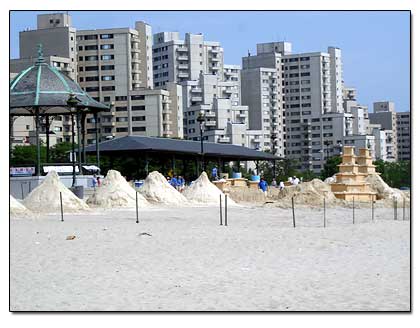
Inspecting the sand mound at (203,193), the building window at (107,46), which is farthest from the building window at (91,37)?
the sand mound at (203,193)

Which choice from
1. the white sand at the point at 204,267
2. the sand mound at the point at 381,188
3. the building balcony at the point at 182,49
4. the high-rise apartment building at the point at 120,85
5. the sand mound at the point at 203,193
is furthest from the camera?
the building balcony at the point at 182,49

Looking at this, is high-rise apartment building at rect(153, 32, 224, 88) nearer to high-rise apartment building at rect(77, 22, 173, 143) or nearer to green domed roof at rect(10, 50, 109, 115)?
high-rise apartment building at rect(77, 22, 173, 143)

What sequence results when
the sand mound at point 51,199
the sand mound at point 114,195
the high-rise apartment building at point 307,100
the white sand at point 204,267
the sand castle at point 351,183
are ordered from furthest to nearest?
1. the high-rise apartment building at point 307,100
2. the sand castle at point 351,183
3. the sand mound at point 114,195
4. the sand mound at point 51,199
5. the white sand at point 204,267

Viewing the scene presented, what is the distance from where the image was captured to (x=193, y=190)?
1328 inches

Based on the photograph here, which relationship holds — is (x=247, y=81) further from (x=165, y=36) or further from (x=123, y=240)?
(x=123, y=240)

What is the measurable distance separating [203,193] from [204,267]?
19.7m

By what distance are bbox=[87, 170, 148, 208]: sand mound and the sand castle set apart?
1191cm

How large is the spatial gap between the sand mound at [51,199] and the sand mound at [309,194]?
36.1ft

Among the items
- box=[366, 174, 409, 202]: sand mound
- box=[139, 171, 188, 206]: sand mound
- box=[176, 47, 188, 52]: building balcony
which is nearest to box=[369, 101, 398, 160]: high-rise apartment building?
box=[366, 174, 409, 202]: sand mound

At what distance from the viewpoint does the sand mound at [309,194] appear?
35216 mm

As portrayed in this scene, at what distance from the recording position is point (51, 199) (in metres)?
24.6

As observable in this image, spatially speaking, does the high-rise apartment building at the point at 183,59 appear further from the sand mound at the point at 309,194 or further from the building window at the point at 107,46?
the sand mound at the point at 309,194

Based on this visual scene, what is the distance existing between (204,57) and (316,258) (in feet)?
323

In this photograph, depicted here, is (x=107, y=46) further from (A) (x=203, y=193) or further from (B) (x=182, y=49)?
(A) (x=203, y=193)
